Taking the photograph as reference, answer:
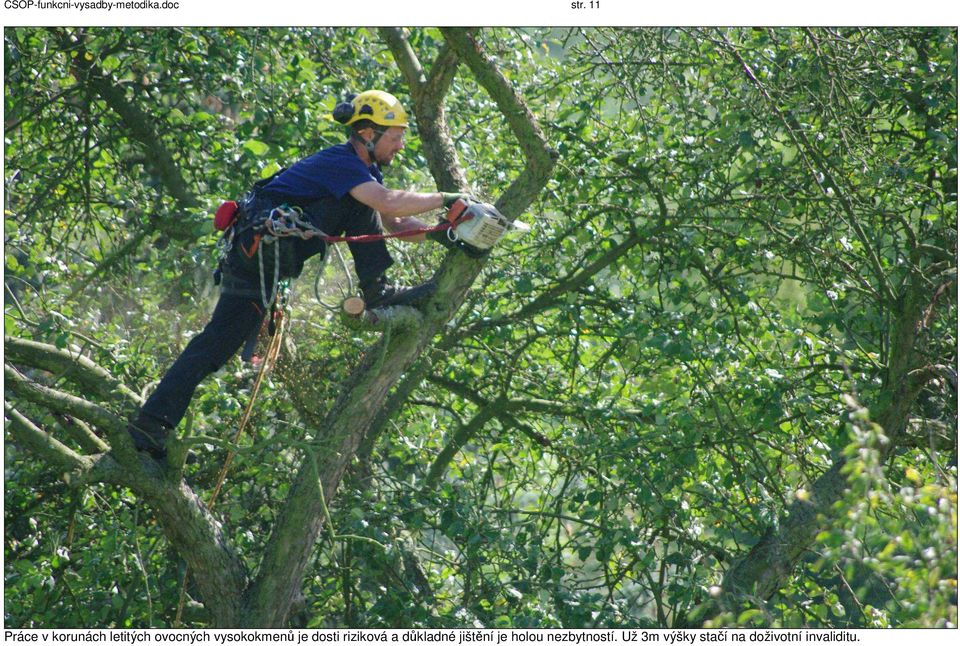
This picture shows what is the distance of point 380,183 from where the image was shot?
4793 millimetres

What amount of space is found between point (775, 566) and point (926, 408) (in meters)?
1.48

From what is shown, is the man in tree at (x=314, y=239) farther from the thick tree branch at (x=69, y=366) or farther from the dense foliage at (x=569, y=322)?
the dense foliage at (x=569, y=322)

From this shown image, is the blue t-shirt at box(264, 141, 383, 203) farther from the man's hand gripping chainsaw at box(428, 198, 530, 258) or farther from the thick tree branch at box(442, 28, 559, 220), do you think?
the thick tree branch at box(442, 28, 559, 220)

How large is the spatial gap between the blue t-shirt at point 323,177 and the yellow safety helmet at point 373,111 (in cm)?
17

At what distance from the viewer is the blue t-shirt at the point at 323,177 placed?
4.61 meters

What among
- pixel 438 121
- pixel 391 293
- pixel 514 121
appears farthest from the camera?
pixel 438 121

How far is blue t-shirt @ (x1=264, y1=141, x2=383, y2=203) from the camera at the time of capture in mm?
4609

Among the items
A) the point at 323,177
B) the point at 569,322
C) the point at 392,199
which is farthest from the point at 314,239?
the point at 569,322

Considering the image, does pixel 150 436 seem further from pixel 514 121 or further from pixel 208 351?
pixel 514 121

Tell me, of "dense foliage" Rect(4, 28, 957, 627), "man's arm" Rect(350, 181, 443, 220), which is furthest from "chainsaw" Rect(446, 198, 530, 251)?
"dense foliage" Rect(4, 28, 957, 627)

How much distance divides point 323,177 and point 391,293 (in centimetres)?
55

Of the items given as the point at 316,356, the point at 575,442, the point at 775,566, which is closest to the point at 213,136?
the point at 316,356

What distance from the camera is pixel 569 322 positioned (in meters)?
6.14

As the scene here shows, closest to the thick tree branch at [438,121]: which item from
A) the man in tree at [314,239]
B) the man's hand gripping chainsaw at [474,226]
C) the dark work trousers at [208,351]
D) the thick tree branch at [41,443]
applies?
the man in tree at [314,239]
